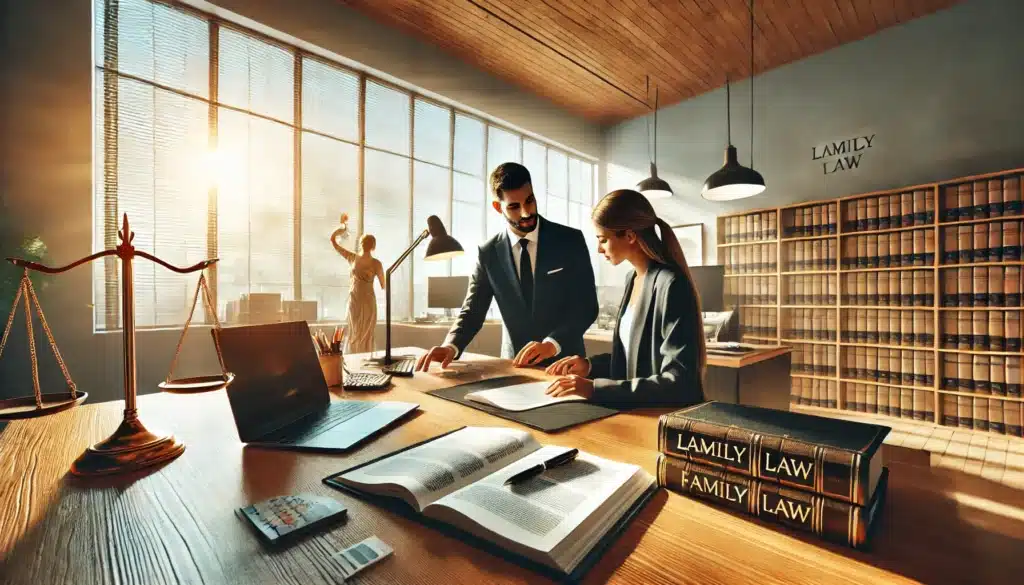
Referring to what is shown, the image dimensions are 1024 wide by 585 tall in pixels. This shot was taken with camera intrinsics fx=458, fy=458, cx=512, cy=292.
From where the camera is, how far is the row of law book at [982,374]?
371 centimetres

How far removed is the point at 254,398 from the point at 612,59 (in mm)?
5452

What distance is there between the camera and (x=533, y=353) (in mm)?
1754

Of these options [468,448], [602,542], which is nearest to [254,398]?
[468,448]

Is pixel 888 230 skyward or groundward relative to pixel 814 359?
skyward

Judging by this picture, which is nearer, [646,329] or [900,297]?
[646,329]

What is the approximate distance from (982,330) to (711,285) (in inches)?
85.3

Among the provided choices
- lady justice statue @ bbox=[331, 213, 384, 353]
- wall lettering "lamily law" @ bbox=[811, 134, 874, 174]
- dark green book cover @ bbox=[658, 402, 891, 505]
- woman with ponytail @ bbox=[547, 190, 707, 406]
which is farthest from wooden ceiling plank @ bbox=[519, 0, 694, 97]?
dark green book cover @ bbox=[658, 402, 891, 505]

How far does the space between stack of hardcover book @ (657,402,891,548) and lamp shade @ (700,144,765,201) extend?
123 inches

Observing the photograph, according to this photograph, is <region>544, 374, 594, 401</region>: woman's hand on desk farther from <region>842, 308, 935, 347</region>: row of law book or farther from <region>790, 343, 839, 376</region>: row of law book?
<region>842, 308, 935, 347</region>: row of law book

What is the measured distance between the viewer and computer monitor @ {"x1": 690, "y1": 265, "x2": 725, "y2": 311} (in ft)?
14.0

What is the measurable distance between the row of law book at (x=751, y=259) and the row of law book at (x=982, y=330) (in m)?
1.52

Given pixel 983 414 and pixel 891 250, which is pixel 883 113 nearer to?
pixel 891 250

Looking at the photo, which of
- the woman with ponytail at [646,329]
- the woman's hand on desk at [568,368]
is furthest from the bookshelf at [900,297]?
the woman's hand on desk at [568,368]

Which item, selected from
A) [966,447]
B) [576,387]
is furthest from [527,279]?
[966,447]
